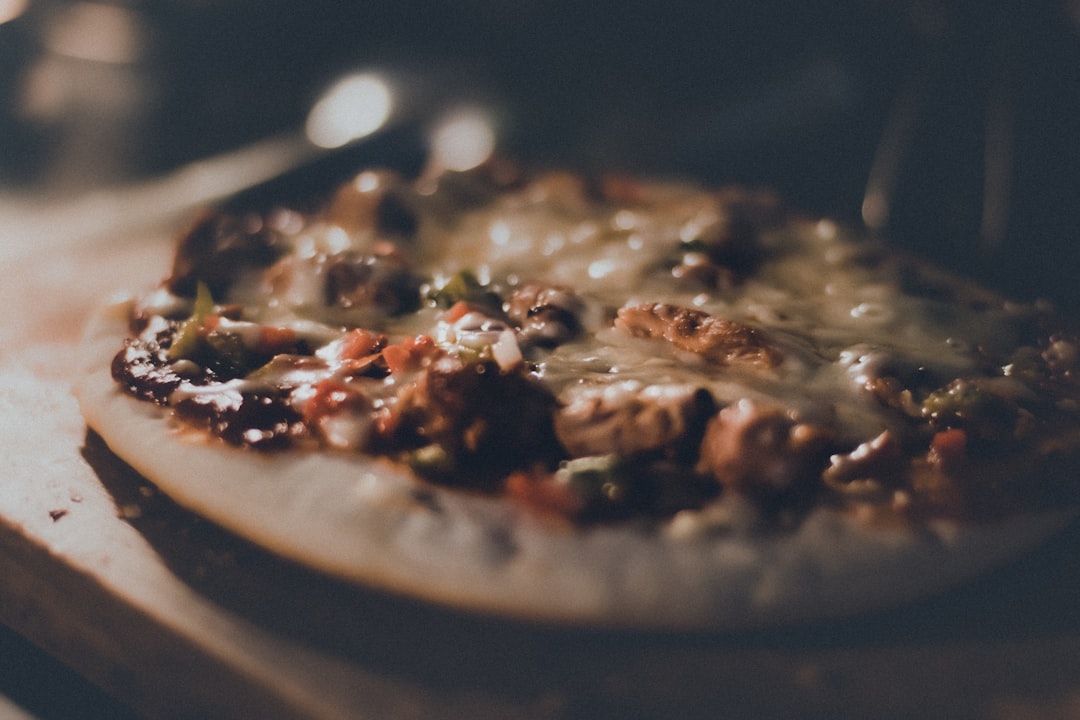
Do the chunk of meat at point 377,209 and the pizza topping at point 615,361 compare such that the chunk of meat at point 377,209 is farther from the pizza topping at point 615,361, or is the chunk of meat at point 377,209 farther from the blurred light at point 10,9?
the blurred light at point 10,9

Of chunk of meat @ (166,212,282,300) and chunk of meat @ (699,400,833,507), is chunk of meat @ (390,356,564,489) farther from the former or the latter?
chunk of meat @ (166,212,282,300)

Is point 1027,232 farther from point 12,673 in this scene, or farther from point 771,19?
point 12,673

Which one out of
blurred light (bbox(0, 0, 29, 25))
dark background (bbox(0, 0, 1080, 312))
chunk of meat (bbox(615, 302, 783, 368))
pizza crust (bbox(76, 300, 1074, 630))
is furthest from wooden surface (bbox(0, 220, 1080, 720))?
blurred light (bbox(0, 0, 29, 25))

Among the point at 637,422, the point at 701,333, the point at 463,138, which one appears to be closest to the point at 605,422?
the point at 637,422

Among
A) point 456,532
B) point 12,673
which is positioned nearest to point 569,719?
point 456,532

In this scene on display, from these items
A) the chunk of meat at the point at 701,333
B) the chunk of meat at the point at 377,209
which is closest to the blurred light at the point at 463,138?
the chunk of meat at the point at 377,209

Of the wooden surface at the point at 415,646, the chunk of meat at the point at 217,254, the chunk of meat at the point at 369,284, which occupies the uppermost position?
the chunk of meat at the point at 369,284
